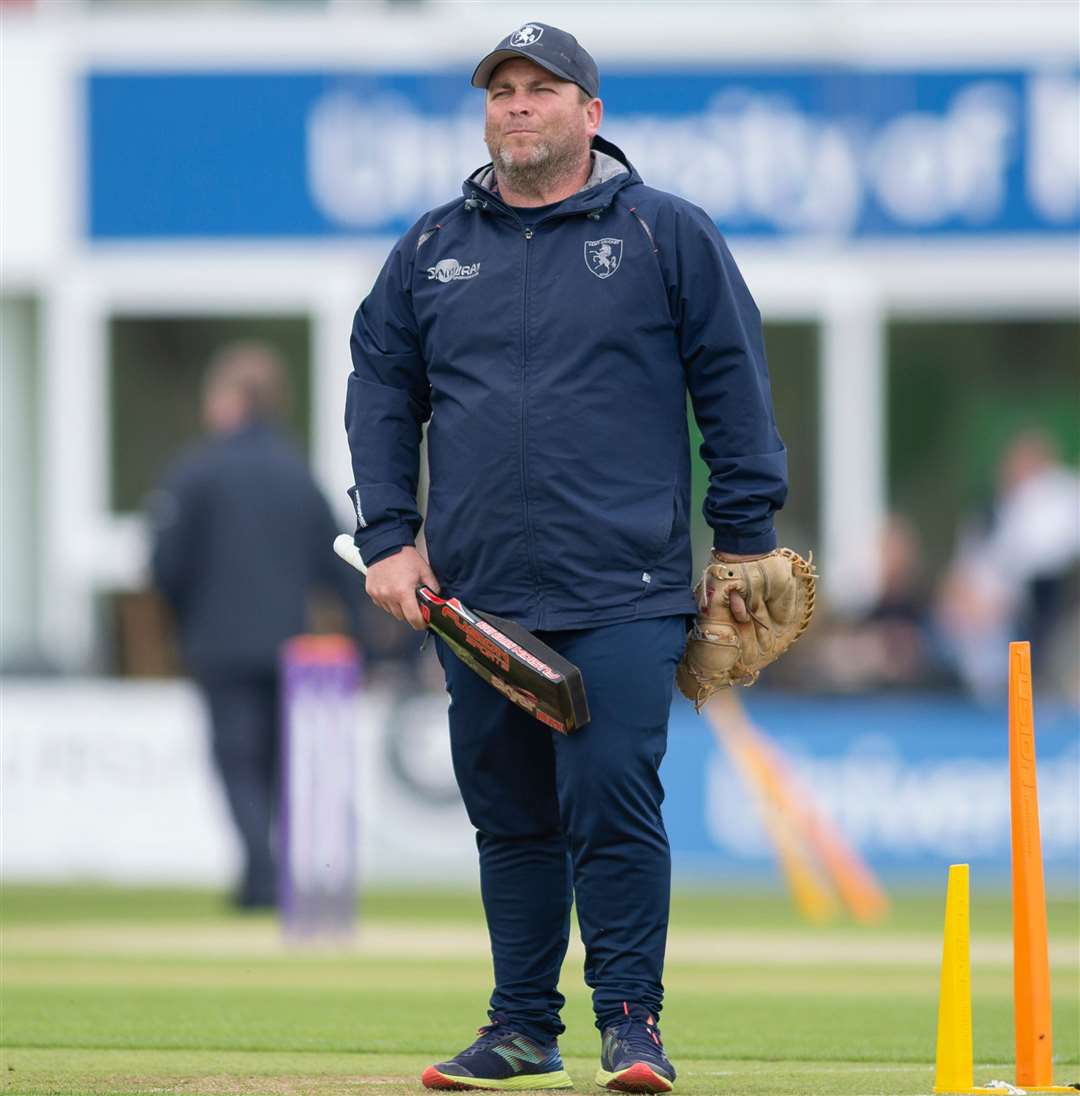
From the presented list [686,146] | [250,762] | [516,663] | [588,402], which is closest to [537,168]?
[588,402]

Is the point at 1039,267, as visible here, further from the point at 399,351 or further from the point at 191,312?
the point at 399,351

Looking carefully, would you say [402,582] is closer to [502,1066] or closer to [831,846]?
[502,1066]

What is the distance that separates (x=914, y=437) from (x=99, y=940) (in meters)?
8.79

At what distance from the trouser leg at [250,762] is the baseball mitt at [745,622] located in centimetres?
593

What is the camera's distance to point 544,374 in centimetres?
562

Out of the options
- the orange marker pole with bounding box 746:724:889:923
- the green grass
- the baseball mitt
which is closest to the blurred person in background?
the green grass

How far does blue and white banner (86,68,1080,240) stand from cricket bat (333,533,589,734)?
1158 cm

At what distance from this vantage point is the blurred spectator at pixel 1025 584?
15.0 meters

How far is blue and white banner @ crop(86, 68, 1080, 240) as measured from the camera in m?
17.0

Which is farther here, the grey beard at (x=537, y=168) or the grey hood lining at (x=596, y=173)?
the grey hood lining at (x=596, y=173)

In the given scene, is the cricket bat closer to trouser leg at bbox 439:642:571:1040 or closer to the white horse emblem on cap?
trouser leg at bbox 439:642:571:1040

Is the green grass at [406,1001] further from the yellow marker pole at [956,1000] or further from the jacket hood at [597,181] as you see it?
the jacket hood at [597,181]

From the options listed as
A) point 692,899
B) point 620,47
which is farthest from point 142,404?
point 692,899

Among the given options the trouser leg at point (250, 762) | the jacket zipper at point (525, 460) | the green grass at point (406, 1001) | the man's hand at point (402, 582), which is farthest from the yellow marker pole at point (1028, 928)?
the trouser leg at point (250, 762)
